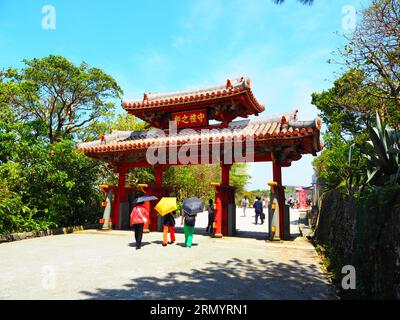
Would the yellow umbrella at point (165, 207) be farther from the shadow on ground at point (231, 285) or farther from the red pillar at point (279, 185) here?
the red pillar at point (279, 185)

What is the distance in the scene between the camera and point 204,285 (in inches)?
196

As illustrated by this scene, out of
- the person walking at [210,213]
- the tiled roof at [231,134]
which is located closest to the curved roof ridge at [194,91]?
the tiled roof at [231,134]

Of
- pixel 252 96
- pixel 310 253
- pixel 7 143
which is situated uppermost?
pixel 252 96

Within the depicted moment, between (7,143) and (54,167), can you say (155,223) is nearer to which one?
(54,167)

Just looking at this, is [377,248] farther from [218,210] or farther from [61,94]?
[61,94]

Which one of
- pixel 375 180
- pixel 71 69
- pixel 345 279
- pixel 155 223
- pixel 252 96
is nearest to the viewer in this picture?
pixel 345 279

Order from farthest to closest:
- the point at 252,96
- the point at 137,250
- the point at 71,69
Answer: the point at 71,69 < the point at 252,96 < the point at 137,250

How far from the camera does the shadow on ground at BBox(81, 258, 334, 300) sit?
4.45m

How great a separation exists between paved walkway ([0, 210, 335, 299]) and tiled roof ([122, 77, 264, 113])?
5899 millimetres

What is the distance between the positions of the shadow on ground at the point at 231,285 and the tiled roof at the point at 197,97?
721cm

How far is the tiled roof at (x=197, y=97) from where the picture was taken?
11566 millimetres
